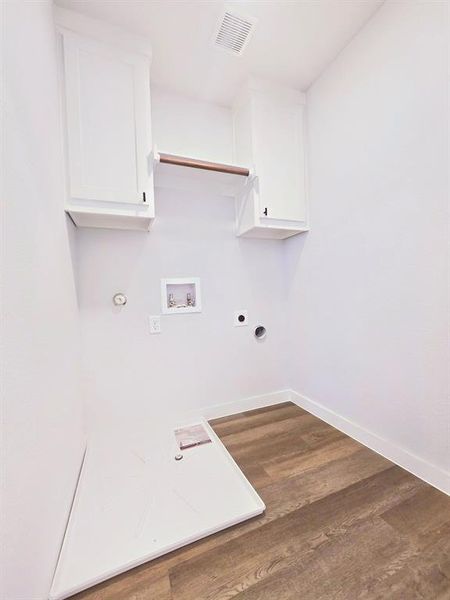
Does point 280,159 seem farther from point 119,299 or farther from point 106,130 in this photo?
point 119,299

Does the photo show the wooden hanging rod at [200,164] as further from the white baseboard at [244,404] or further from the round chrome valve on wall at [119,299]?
the white baseboard at [244,404]

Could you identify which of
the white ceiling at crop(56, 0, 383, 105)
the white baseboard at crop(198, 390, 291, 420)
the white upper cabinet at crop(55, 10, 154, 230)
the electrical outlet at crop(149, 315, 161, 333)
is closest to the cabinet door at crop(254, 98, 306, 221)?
the white ceiling at crop(56, 0, 383, 105)

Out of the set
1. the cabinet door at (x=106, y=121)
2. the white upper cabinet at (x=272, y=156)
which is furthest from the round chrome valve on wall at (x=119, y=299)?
the white upper cabinet at (x=272, y=156)

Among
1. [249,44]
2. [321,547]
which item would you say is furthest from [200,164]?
[321,547]

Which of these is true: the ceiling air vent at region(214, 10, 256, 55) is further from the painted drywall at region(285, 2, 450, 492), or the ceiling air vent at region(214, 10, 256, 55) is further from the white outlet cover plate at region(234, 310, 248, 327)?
the white outlet cover plate at region(234, 310, 248, 327)

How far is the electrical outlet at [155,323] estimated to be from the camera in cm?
191

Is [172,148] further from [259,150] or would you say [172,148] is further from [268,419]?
[268,419]

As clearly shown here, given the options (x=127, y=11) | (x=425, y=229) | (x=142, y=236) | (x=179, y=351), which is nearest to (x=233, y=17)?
(x=127, y=11)

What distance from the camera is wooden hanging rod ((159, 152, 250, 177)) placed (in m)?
1.60

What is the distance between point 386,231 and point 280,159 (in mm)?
992

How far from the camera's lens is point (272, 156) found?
192 cm

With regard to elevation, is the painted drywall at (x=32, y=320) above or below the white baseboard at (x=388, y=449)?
above

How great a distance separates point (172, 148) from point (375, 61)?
1428 millimetres

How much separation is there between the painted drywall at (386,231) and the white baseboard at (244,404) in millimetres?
430
